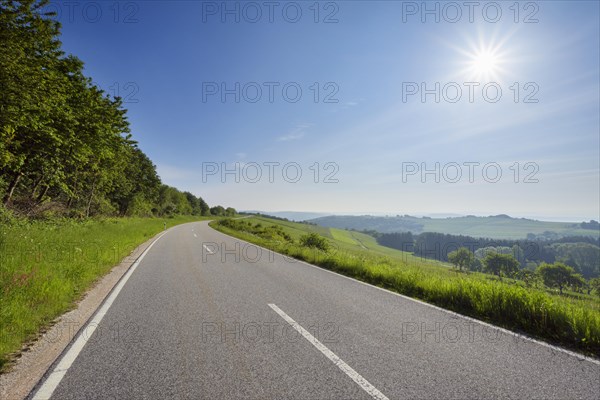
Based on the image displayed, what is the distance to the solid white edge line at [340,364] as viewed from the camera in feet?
9.09

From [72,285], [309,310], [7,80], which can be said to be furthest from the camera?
[7,80]

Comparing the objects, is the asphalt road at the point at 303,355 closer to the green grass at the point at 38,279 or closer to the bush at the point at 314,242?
the green grass at the point at 38,279

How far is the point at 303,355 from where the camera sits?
11.6 ft

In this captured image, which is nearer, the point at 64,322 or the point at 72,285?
the point at 64,322

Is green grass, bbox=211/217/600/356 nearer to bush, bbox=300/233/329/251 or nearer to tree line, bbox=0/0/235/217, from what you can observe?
tree line, bbox=0/0/235/217

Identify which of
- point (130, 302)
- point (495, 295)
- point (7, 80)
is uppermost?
point (7, 80)

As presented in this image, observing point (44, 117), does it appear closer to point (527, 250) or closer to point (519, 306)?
point (519, 306)

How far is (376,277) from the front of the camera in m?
8.45

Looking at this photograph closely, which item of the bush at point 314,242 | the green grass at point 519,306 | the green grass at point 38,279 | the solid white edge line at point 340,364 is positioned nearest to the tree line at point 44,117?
the green grass at point 38,279

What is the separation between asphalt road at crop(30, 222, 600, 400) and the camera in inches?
111

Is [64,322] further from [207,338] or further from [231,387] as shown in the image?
[231,387]

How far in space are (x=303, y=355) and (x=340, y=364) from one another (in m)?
0.52

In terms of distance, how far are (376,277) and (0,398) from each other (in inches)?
317

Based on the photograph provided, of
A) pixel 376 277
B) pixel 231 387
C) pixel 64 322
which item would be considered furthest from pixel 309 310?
pixel 64 322
